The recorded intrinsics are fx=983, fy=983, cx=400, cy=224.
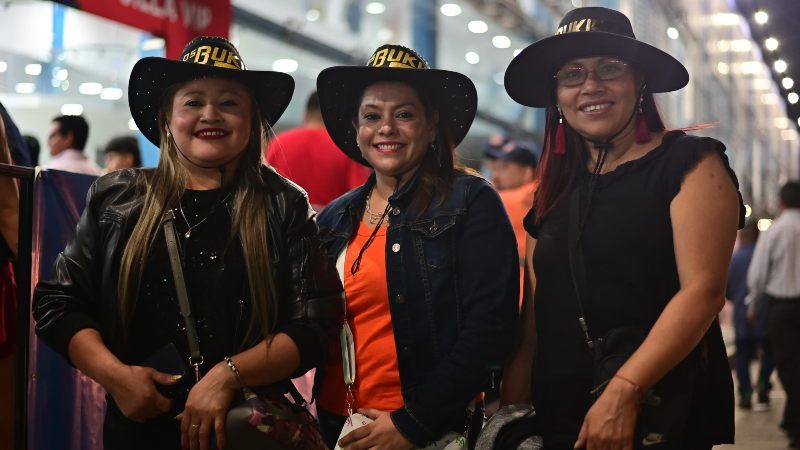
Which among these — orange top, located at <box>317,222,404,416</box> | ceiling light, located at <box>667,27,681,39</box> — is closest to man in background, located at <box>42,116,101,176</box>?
orange top, located at <box>317,222,404,416</box>

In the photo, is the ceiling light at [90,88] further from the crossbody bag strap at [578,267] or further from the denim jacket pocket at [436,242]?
the crossbody bag strap at [578,267]

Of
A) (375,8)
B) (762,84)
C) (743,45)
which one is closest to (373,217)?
(375,8)

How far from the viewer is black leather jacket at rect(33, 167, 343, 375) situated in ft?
7.72

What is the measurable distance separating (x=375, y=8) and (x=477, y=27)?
259 cm

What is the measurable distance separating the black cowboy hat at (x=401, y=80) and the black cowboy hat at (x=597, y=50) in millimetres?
196

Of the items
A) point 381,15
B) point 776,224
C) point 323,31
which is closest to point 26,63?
point 323,31

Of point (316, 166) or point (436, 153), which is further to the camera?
point (316, 166)

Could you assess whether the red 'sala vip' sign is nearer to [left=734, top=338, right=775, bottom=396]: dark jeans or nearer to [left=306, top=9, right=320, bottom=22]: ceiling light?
[left=306, top=9, right=320, bottom=22]: ceiling light

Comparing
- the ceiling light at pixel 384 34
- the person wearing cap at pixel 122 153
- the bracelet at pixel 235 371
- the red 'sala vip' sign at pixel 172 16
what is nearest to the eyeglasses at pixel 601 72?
the bracelet at pixel 235 371

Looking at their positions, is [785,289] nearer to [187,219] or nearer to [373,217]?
[373,217]

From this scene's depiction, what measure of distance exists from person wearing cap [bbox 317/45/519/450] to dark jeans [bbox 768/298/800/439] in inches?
212

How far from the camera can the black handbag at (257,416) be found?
225cm

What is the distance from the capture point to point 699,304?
2182mm

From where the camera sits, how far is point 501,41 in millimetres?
14312
